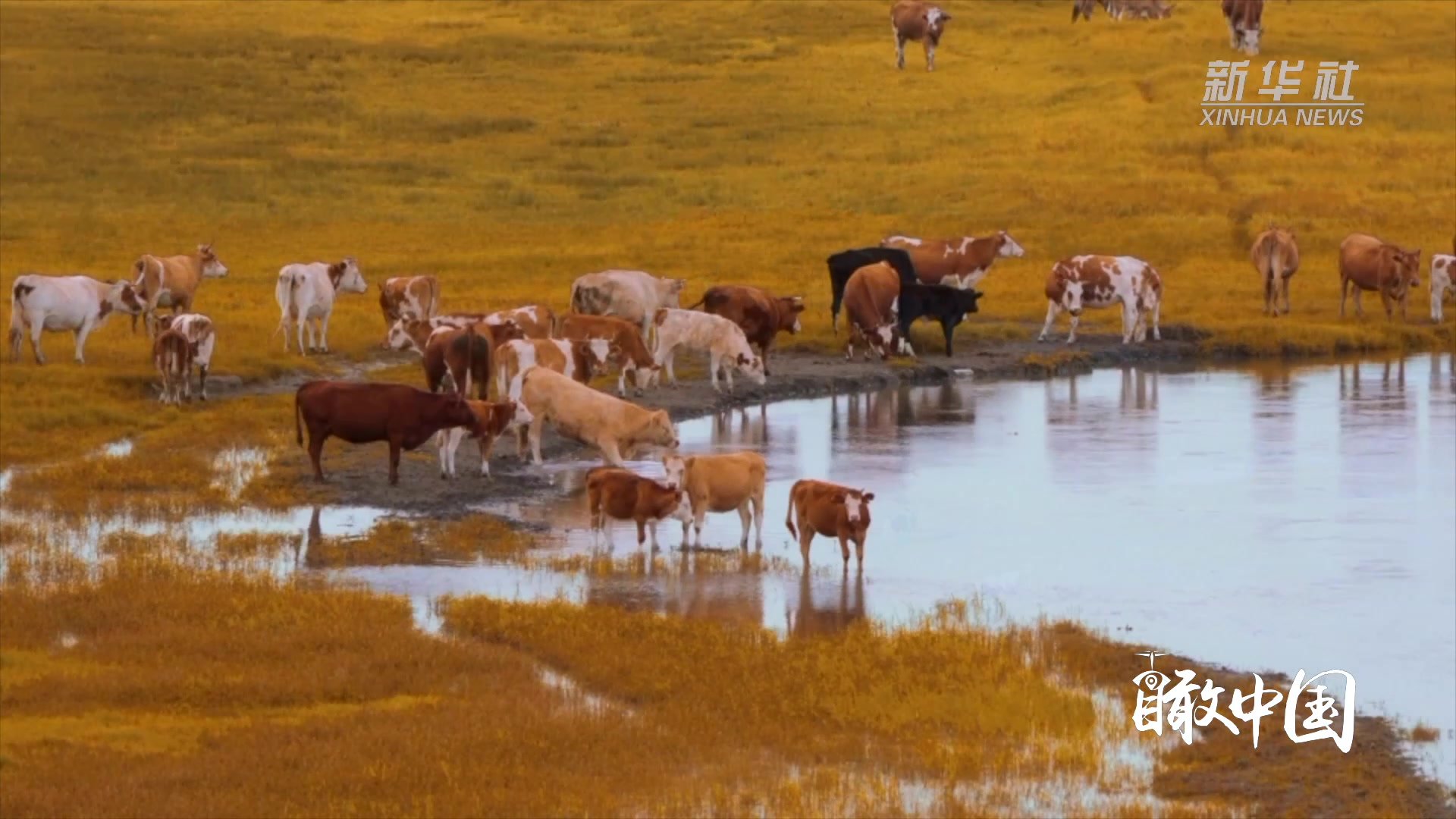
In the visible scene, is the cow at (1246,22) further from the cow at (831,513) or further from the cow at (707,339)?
the cow at (831,513)

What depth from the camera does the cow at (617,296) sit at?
28.7 metres

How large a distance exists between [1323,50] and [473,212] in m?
23.7

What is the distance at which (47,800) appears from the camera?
38.1 ft

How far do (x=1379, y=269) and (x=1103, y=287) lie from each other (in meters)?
5.21

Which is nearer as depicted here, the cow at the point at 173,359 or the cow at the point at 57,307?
the cow at the point at 173,359

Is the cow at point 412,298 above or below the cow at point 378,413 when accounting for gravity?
above

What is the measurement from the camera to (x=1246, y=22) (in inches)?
2231

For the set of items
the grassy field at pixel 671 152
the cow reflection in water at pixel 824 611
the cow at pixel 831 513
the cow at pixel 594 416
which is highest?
the grassy field at pixel 671 152

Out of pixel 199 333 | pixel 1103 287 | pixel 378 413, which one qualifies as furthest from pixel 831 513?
pixel 1103 287

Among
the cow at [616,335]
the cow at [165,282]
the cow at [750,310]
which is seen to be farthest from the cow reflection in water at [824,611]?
the cow at [165,282]

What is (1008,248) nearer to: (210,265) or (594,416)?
(210,265)

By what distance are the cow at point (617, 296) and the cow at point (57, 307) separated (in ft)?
18.6

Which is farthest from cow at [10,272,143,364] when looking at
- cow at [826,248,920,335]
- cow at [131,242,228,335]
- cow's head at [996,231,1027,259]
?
cow's head at [996,231,1027,259]

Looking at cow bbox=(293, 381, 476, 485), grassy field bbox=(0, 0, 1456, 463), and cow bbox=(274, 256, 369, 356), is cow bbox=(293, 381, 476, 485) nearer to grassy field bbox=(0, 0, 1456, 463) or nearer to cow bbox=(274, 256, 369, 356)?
grassy field bbox=(0, 0, 1456, 463)
